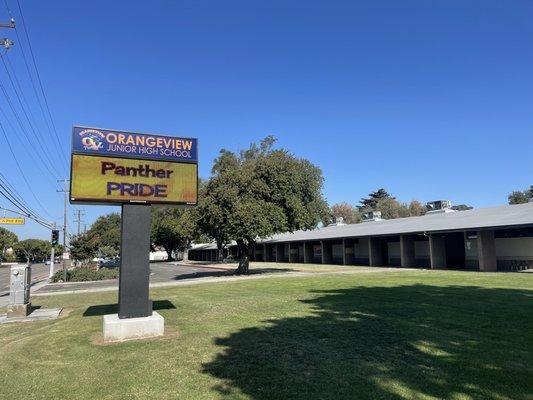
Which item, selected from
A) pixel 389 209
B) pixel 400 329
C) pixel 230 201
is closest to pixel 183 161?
pixel 400 329

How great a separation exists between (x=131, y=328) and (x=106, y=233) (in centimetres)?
9115

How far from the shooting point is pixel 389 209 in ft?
333

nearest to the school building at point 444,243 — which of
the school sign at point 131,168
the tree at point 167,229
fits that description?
the school sign at point 131,168

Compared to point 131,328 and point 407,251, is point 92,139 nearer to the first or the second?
point 131,328

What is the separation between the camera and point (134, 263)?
10773mm

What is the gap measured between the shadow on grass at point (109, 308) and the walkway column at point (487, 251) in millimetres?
23408

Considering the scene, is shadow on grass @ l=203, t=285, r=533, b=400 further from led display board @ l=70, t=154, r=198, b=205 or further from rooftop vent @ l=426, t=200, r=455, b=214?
rooftop vent @ l=426, t=200, r=455, b=214

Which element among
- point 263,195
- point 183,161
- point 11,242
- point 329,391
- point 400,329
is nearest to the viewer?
point 329,391

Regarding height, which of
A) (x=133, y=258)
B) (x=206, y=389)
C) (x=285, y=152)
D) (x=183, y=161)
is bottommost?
(x=206, y=389)

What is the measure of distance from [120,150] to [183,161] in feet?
5.54

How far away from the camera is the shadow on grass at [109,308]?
14.4m

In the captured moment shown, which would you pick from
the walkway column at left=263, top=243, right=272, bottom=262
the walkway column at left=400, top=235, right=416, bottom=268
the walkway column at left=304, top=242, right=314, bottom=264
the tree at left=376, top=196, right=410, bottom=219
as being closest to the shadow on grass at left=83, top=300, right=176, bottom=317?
the walkway column at left=400, top=235, right=416, bottom=268

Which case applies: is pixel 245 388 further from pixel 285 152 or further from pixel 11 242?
pixel 11 242

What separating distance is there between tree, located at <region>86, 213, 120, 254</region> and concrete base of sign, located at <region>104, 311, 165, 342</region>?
41.4 meters
